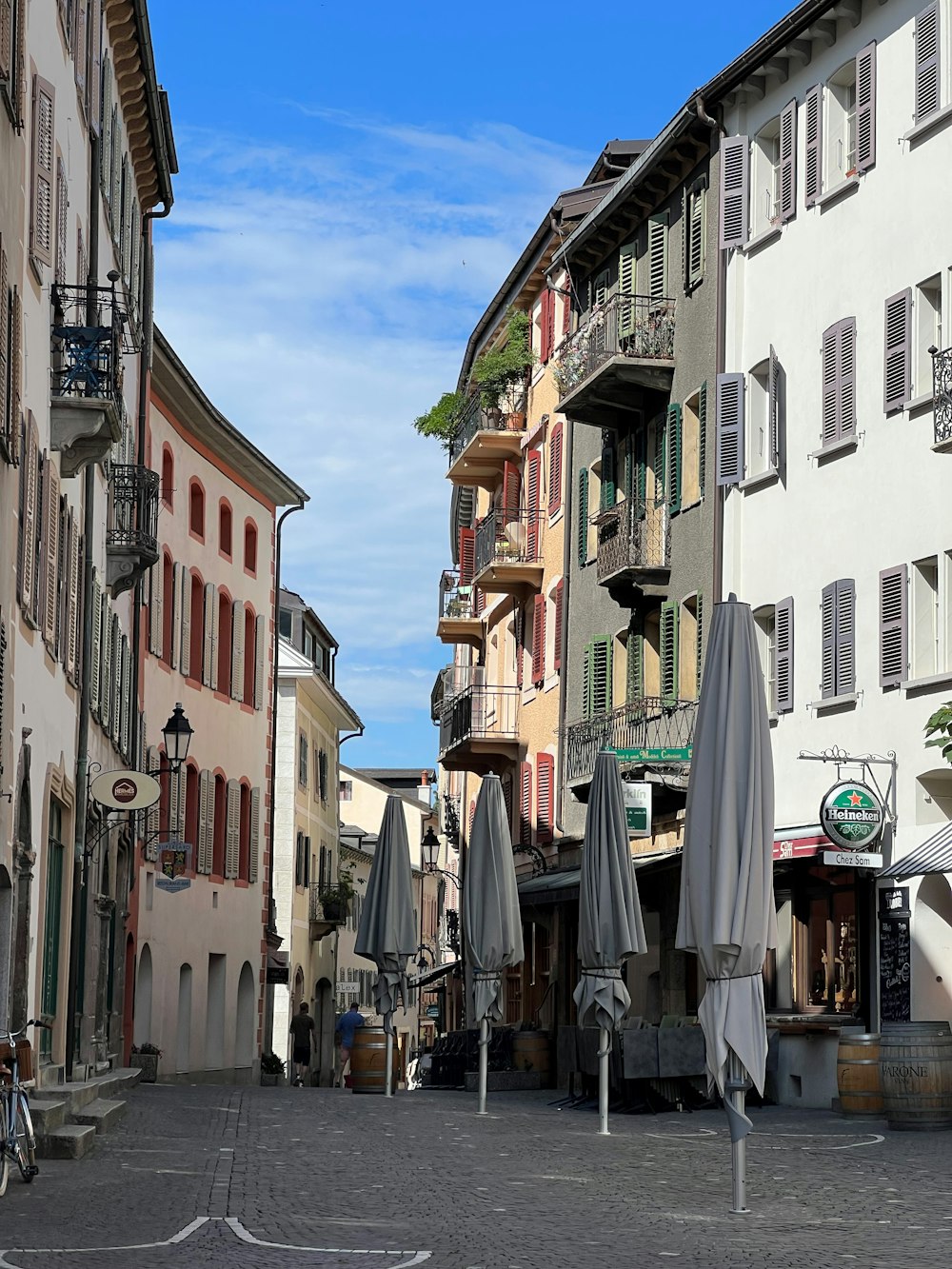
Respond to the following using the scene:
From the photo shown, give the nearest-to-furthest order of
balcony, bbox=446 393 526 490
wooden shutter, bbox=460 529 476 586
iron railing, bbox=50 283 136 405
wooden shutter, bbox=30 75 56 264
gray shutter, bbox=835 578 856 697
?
wooden shutter, bbox=30 75 56 264, iron railing, bbox=50 283 136 405, gray shutter, bbox=835 578 856 697, balcony, bbox=446 393 526 490, wooden shutter, bbox=460 529 476 586

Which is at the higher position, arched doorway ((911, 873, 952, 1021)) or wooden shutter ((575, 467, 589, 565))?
wooden shutter ((575, 467, 589, 565))

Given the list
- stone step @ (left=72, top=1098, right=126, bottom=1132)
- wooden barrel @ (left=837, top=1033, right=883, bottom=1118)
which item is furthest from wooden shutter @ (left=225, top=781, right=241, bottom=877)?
wooden barrel @ (left=837, top=1033, right=883, bottom=1118)

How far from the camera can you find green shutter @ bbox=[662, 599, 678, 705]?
32156 mm

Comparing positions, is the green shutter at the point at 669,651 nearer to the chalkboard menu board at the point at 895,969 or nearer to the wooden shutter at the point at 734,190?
the wooden shutter at the point at 734,190

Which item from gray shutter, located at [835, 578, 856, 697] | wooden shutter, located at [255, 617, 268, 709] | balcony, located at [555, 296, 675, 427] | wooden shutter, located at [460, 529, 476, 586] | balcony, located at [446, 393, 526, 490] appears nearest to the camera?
gray shutter, located at [835, 578, 856, 697]

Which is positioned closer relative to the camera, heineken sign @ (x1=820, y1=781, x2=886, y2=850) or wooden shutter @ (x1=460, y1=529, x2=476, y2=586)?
heineken sign @ (x1=820, y1=781, x2=886, y2=850)

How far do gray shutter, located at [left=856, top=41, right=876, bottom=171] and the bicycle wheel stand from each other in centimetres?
1755

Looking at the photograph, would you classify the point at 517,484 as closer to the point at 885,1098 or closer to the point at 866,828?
the point at 866,828

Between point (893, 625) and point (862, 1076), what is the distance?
5835 mm

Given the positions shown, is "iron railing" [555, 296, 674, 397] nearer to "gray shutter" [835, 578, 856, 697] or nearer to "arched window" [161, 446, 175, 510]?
"gray shutter" [835, 578, 856, 697]

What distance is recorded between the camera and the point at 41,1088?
19984mm

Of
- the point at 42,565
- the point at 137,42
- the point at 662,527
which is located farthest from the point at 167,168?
the point at 42,565

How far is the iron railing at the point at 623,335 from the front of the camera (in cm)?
3331

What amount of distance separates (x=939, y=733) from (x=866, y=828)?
4.62 feet
